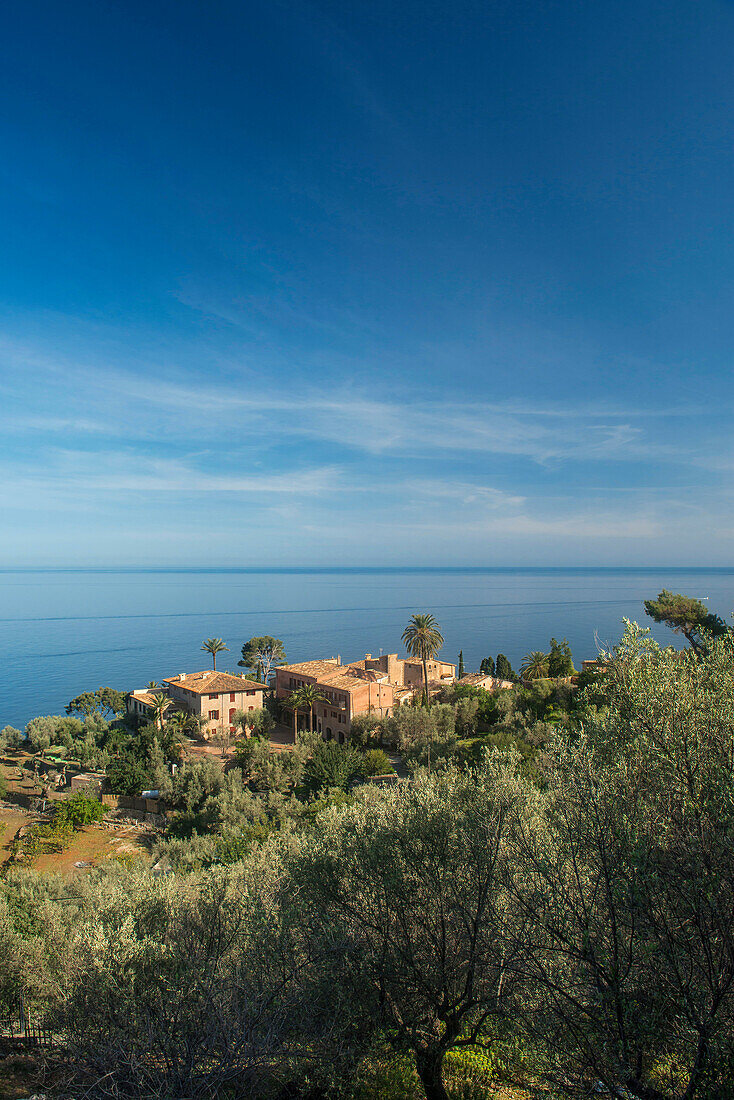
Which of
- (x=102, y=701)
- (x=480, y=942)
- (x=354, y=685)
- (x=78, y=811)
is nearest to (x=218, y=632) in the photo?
(x=102, y=701)

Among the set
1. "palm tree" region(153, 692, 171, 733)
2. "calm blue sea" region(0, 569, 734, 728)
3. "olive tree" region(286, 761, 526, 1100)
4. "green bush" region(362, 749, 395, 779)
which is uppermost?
"olive tree" region(286, 761, 526, 1100)

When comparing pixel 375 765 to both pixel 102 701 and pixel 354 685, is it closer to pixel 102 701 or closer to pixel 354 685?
pixel 354 685

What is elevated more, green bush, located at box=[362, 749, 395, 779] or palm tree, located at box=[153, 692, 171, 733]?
palm tree, located at box=[153, 692, 171, 733]

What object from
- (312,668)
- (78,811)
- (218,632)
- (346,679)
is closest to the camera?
(78,811)

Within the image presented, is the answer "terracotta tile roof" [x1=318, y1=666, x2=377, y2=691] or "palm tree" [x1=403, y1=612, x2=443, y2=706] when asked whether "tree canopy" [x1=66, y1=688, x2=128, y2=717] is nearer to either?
"terracotta tile roof" [x1=318, y1=666, x2=377, y2=691]

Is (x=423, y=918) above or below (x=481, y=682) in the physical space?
above

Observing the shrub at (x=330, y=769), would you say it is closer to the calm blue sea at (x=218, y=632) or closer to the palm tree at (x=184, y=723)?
the palm tree at (x=184, y=723)

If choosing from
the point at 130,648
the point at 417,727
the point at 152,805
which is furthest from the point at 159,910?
the point at 130,648

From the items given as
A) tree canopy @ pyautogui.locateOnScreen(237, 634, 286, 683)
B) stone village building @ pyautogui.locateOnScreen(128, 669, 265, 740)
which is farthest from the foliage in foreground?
tree canopy @ pyautogui.locateOnScreen(237, 634, 286, 683)
